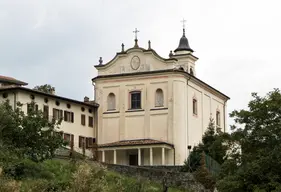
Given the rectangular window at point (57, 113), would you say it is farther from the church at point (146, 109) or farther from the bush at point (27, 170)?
the bush at point (27, 170)

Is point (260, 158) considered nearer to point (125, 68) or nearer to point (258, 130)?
point (258, 130)

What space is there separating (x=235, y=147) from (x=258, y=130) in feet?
7.43

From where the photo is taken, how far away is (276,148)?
1704 inches

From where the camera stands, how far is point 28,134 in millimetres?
53438

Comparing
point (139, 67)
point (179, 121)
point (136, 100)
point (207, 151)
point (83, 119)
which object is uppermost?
point (139, 67)

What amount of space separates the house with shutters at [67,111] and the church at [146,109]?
39.2 inches

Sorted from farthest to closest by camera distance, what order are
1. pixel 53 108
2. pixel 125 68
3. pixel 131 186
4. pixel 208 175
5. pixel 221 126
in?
pixel 221 126
pixel 125 68
pixel 53 108
pixel 208 175
pixel 131 186

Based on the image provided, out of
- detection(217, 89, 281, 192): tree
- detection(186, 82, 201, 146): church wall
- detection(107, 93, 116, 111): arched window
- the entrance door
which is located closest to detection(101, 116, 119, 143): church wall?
detection(107, 93, 116, 111): arched window

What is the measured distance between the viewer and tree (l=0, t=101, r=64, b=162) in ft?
172

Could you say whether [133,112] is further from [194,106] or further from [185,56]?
[185,56]

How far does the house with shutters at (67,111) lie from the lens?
2623 inches

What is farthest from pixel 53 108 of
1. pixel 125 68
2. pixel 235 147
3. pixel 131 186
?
pixel 235 147

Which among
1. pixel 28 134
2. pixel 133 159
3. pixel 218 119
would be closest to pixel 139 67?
pixel 133 159

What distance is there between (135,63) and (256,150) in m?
31.0
